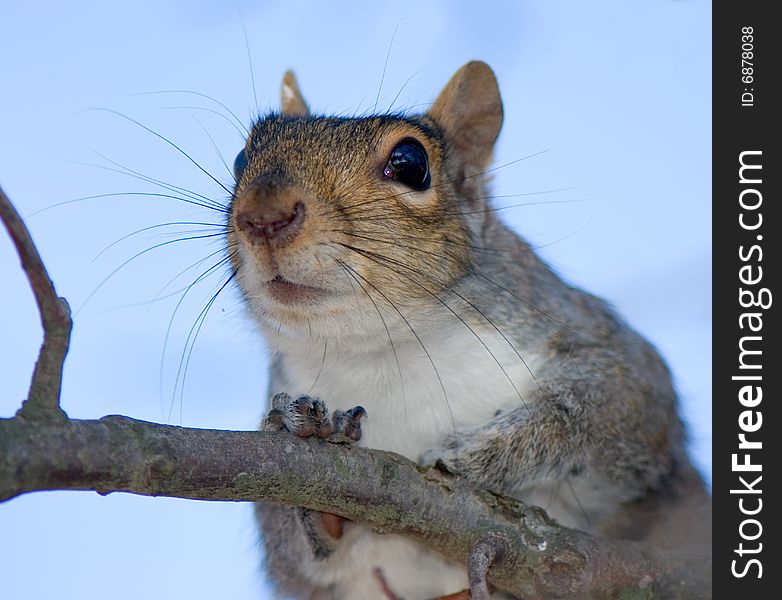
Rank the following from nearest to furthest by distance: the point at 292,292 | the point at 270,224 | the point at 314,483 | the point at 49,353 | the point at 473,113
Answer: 1. the point at 49,353
2. the point at 314,483
3. the point at 270,224
4. the point at 292,292
5. the point at 473,113

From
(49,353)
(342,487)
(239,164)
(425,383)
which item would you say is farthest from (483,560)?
(239,164)

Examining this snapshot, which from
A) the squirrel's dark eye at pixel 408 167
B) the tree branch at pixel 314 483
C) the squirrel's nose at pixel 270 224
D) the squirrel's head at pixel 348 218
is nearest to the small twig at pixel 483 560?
the tree branch at pixel 314 483

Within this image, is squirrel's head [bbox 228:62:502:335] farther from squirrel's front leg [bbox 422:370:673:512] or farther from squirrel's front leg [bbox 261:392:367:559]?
squirrel's front leg [bbox 422:370:673:512]

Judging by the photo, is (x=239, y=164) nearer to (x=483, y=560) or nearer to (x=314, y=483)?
(x=314, y=483)

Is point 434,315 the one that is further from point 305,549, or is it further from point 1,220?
point 1,220

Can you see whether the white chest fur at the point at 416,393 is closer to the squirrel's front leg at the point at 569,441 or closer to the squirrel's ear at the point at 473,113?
the squirrel's front leg at the point at 569,441

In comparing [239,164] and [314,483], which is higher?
[239,164]

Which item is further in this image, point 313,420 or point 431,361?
point 431,361
